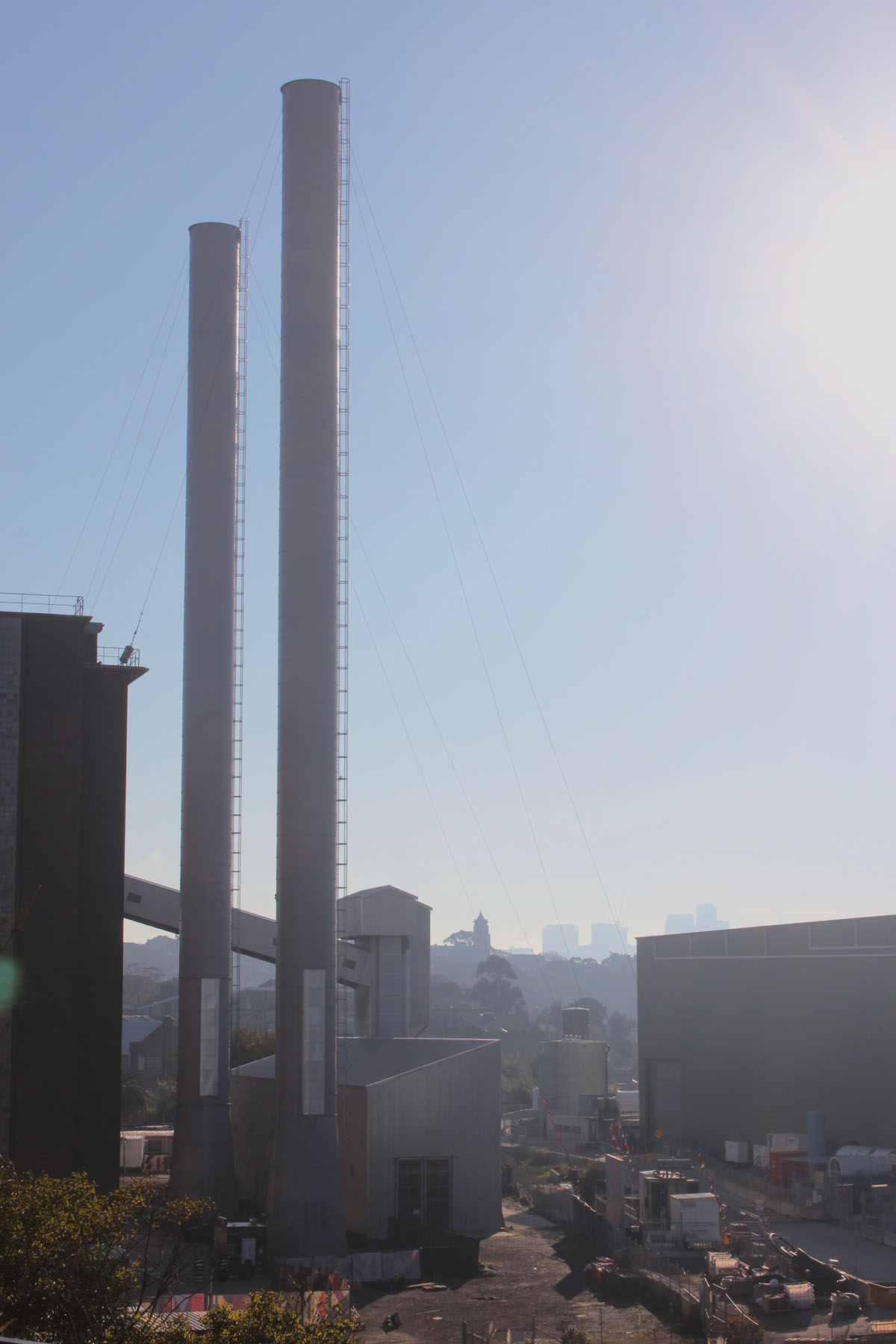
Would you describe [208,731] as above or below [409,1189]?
above

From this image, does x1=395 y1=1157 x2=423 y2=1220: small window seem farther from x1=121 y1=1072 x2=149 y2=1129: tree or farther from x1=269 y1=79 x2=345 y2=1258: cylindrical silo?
x1=121 y1=1072 x2=149 y2=1129: tree

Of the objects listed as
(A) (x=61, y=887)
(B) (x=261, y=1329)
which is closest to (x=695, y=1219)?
(A) (x=61, y=887)

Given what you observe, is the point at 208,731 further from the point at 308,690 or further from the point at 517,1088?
the point at 517,1088

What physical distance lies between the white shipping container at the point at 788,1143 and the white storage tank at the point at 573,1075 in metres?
21.0

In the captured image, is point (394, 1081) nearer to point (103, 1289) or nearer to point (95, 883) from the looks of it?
point (95, 883)

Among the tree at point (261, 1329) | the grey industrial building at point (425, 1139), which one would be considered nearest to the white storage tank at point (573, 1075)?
the grey industrial building at point (425, 1139)

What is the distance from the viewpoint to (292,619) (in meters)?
39.4

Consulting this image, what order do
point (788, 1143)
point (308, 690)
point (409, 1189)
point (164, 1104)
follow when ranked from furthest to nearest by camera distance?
1. point (164, 1104)
2. point (788, 1143)
3. point (409, 1189)
4. point (308, 690)

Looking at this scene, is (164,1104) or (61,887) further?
(164,1104)

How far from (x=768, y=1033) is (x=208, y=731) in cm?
3117

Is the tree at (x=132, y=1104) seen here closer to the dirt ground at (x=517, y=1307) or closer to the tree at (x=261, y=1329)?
the dirt ground at (x=517, y=1307)

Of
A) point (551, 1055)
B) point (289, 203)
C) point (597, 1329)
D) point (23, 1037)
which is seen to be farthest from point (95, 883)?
point (551, 1055)

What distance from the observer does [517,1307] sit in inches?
1238

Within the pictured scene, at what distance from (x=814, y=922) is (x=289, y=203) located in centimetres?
3909
